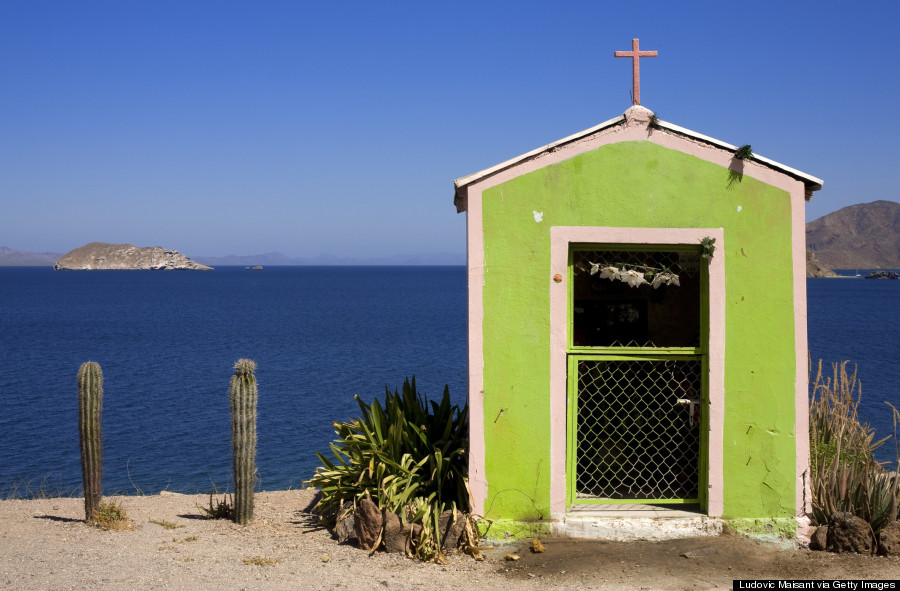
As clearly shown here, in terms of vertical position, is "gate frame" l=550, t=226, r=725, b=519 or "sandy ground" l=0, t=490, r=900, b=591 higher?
"gate frame" l=550, t=226, r=725, b=519

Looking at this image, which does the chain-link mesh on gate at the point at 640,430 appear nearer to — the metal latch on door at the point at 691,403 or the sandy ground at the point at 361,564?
the metal latch on door at the point at 691,403

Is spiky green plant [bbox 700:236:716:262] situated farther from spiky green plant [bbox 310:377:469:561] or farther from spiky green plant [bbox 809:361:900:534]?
spiky green plant [bbox 310:377:469:561]

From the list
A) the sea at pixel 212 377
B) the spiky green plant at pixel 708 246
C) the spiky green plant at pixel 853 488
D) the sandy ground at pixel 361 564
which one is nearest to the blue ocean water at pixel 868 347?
the sea at pixel 212 377

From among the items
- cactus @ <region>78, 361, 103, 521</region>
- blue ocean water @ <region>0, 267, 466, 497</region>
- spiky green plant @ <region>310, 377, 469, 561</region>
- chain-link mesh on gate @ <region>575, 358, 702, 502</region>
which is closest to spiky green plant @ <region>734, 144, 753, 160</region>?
chain-link mesh on gate @ <region>575, 358, 702, 502</region>

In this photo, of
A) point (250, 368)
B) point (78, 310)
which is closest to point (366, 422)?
point (250, 368)

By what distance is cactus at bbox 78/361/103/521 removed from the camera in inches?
351

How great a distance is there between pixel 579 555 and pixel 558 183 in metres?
3.34

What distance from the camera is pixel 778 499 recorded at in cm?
776

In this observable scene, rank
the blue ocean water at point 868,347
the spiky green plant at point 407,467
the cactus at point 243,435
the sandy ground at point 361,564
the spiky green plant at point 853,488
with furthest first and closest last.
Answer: the blue ocean water at point 868,347, the cactus at point 243,435, the spiky green plant at point 407,467, the spiky green plant at point 853,488, the sandy ground at point 361,564

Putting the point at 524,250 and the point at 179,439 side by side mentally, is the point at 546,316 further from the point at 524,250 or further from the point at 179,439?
the point at 179,439

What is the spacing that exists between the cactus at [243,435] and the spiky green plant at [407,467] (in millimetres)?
734

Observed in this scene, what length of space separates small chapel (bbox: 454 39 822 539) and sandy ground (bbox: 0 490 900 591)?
28cm

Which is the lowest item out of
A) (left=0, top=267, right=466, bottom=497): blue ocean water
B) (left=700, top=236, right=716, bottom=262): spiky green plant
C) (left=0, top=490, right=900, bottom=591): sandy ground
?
(left=0, top=267, right=466, bottom=497): blue ocean water

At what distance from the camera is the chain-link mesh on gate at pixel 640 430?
8.52 meters
